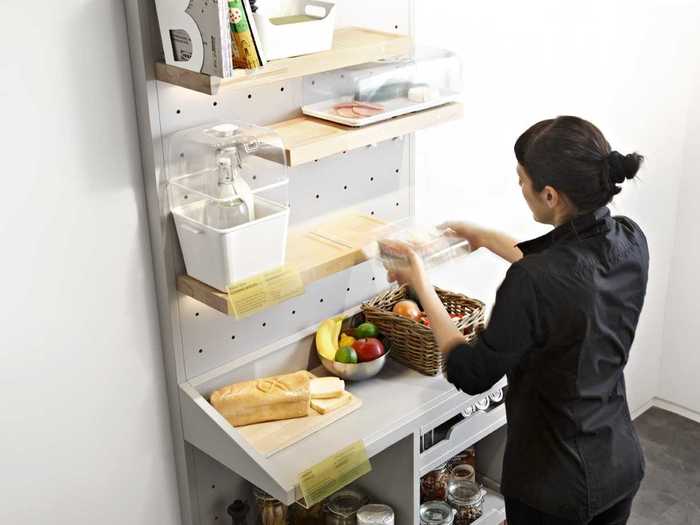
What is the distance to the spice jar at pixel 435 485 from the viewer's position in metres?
2.63

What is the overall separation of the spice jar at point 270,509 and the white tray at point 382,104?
93 centimetres

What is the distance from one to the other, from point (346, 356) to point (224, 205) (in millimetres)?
567

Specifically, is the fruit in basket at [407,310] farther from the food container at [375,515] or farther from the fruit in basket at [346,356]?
the food container at [375,515]

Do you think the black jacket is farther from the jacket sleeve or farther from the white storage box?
the white storage box

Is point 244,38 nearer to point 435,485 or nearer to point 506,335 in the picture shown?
point 506,335

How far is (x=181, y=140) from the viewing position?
6.66 ft

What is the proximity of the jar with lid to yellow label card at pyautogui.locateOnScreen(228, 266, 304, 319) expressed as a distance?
0.65m

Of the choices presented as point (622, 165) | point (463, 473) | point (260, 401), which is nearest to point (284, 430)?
point (260, 401)

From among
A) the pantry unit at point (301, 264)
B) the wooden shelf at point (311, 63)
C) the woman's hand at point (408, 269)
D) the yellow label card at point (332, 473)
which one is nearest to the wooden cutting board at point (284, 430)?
the pantry unit at point (301, 264)

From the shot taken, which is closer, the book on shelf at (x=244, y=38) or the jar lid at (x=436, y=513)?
the book on shelf at (x=244, y=38)

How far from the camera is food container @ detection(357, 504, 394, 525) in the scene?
91.8 inches

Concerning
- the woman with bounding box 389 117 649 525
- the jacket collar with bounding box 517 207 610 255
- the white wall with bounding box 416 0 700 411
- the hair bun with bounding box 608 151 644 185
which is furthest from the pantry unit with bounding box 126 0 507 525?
the hair bun with bounding box 608 151 644 185

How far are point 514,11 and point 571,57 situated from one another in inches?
13.5

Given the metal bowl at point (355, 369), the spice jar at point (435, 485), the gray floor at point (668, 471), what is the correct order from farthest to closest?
the gray floor at point (668, 471), the spice jar at point (435, 485), the metal bowl at point (355, 369)
